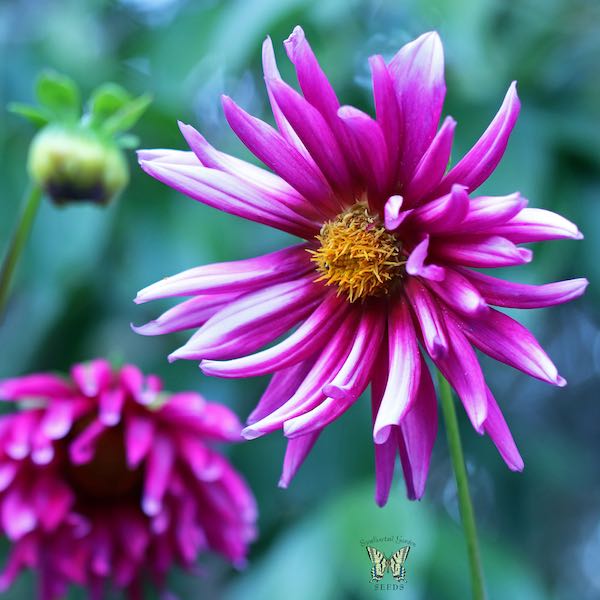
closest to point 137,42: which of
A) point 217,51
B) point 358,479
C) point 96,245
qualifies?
point 217,51

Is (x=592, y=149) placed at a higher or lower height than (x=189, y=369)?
higher

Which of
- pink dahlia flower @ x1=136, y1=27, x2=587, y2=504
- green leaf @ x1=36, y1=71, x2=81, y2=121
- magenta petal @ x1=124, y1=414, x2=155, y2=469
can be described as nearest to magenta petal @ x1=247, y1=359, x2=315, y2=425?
pink dahlia flower @ x1=136, y1=27, x2=587, y2=504

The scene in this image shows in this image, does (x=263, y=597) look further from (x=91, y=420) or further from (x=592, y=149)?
(x=592, y=149)

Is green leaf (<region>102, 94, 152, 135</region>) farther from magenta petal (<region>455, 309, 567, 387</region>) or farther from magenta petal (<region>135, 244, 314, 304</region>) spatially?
magenta petal (<region>455, 309, 567, 387</region>)

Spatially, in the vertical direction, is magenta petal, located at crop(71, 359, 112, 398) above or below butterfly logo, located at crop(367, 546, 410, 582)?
above

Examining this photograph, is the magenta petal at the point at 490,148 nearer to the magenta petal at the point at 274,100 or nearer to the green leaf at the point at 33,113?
the magenta petal at the point at 274,100

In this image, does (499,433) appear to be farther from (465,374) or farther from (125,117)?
(125,117)
